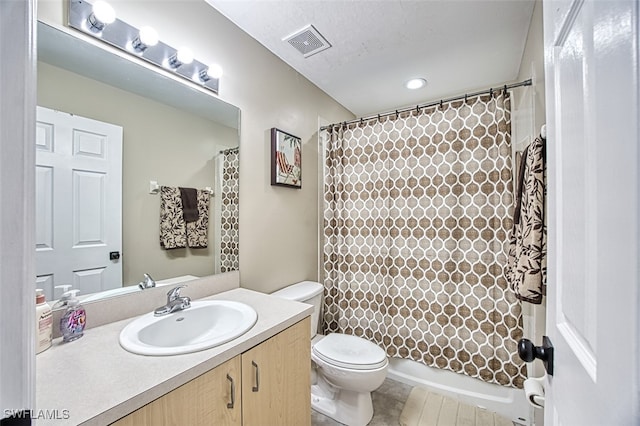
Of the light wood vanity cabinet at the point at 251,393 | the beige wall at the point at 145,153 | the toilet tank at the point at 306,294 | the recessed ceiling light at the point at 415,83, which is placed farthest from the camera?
the recessed ceiling light at the point at 415,83

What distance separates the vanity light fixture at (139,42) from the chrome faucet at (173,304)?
1.06 meters

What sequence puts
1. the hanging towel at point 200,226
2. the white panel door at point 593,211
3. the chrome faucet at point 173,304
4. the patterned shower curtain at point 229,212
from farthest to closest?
the patterned shower curtain at point 229,212 → the hanging towel at point 200,226 → the chrome faucet at point 173,304 → the white panel door at point 593,211

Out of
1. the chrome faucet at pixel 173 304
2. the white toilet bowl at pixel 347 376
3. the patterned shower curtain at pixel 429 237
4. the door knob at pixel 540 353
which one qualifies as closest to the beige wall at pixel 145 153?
the chrome faucet at pixel 173 304

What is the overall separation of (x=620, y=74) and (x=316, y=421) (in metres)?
1.99

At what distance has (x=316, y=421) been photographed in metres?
1.60

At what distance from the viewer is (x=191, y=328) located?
44.7 inches

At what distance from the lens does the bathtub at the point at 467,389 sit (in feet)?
5.16

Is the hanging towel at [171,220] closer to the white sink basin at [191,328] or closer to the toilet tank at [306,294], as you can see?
the white sink basin at [191,328]

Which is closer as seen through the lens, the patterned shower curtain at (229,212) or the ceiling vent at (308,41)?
the patterned shower curtain at (229,212)

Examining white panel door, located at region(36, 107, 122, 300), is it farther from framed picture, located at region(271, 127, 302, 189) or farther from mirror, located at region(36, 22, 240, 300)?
framed picture, located at region(271, 127, 302, 189)

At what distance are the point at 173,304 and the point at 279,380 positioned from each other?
0.55 meters

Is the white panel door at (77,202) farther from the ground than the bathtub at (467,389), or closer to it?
farther from the ground

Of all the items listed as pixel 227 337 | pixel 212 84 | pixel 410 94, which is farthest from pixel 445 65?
pixel 227 337

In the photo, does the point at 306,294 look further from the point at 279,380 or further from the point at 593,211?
the point at 593,211
